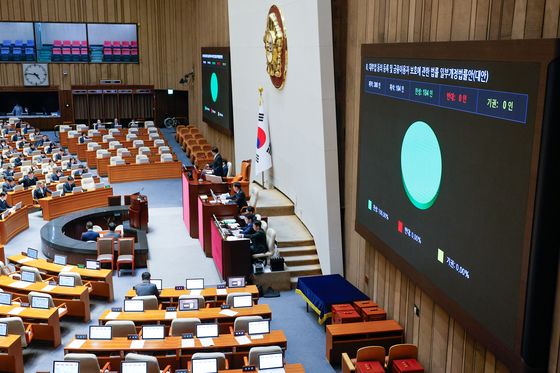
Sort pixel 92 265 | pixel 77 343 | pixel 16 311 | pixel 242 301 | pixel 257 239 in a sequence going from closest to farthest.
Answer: pixel 77 343 < pixel 16 311 < pixel 242 301 < pixel 92 265 < pixel 257 239

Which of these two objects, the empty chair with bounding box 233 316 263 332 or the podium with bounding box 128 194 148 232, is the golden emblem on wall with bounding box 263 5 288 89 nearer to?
the podium with bounding box 128 194 148 232

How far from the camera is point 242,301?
10227mm

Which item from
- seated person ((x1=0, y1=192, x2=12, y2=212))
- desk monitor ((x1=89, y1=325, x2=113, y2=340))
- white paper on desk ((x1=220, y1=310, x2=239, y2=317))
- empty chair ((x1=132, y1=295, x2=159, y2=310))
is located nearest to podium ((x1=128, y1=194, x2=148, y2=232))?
seated person ((x1=0, y1=192, x2=12, y2=212))

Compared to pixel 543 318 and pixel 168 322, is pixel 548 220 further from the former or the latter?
pixel 168 322

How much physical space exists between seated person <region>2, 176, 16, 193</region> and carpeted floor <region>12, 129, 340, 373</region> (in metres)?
1.01

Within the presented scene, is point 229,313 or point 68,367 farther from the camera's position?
point 229,313

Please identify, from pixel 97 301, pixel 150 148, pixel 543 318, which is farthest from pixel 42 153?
pixel 543 318

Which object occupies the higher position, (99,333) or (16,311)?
(99,333)

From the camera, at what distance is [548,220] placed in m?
5.62

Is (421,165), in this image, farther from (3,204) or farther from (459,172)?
(3,204)

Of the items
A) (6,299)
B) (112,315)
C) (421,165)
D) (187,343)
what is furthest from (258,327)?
(6,299)

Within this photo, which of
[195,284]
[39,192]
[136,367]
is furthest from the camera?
[39,192]

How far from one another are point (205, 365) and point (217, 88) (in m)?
16.9

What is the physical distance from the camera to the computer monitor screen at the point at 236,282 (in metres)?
11.3
